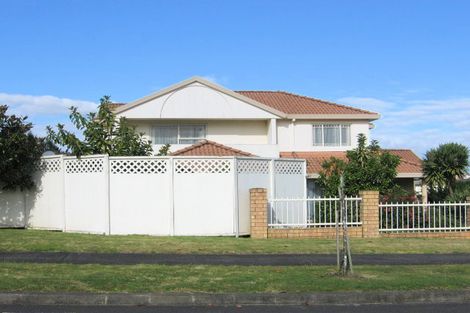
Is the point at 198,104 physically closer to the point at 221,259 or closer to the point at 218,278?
the point at 221,259

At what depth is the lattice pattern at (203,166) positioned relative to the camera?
1639 centimetres

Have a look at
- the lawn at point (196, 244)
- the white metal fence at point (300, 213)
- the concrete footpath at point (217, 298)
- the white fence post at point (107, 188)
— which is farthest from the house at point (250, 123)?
the concrete footpath at point (217, 298)

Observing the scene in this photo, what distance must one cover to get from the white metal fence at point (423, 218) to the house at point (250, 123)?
8.08m

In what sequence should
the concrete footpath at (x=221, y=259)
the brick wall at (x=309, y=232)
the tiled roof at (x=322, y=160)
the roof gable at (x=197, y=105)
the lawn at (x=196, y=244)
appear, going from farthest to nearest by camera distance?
1. the roof gable at (x=197, y=105)
2. the tiled roof at (x=322, y=160)
3. the brick wall at (x=309, y=232)
4. the lawn at (x=196, y=244)
5. the concrete footpath at (x=221, y=259)

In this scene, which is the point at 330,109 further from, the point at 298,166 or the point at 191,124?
the point at 298,166

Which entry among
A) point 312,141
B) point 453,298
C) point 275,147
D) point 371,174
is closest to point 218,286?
point 453,298

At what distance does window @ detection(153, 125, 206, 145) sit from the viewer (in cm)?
2830

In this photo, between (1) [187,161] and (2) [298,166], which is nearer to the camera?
(1) [187,161]

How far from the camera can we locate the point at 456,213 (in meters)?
18.0

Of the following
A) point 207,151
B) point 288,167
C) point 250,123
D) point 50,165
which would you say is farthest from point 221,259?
point 250,123

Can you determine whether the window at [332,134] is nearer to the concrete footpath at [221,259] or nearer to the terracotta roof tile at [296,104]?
the terracotta roof tile at [296,104]

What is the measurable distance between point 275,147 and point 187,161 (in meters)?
11.0

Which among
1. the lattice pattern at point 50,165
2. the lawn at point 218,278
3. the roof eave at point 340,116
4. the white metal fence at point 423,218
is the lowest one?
the lawn at point 218,278

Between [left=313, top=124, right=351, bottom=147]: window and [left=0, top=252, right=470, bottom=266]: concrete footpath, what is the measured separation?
1642 centimetres
